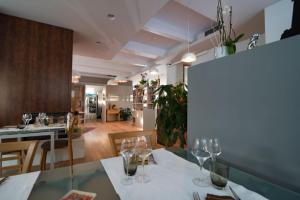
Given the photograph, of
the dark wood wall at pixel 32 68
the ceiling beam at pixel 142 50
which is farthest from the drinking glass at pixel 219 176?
the ceiling beam at pixel 142 50

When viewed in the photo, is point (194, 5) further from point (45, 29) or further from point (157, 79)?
point (157, 79)

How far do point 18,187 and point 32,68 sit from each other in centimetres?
291

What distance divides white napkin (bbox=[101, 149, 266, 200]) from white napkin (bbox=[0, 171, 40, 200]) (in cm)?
36

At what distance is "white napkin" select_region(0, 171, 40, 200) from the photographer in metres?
0.63

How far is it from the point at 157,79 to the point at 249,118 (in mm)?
5660

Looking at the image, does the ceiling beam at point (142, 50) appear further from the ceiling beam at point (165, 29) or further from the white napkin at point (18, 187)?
the white napkin at point (18, 187)

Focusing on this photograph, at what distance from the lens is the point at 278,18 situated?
6.89 ft

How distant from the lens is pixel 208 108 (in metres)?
1.29

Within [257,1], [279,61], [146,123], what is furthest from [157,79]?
[279,61]

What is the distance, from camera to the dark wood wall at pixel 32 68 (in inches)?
106

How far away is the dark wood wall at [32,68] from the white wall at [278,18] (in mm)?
3542

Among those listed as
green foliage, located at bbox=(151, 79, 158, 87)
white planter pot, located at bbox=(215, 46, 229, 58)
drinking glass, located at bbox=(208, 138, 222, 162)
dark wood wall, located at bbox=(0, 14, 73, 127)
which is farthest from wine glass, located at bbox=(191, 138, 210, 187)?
green foliage, located at bbox=(151, 79, 158, 87)

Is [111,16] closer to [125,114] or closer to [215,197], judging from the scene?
[215,197]

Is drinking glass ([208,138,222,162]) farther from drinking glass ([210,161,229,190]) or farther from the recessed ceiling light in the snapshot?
the recessed ceiling light
